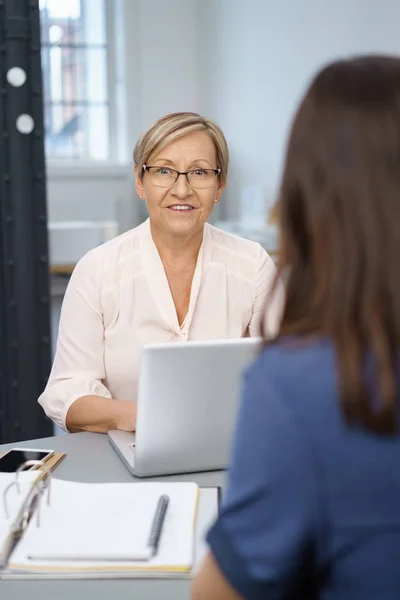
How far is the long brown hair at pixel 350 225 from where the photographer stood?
2.25 feet

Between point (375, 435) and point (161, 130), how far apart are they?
4.36ft

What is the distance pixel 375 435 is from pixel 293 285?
15 centimetres

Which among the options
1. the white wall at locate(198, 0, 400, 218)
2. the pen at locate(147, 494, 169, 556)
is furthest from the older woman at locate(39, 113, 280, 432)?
the white wall at locate(198, 0, 400, 218)

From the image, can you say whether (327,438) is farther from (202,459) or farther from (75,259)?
(75,259)

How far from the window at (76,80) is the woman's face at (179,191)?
16.9 ft

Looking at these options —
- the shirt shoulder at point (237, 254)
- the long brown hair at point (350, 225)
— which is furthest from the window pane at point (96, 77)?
the long brown hair at point (350, 225)

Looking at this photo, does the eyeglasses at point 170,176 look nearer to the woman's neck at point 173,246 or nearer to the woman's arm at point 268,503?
the woman's neck at point 173,246

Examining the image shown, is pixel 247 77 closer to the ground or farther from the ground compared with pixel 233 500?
farther from the ground

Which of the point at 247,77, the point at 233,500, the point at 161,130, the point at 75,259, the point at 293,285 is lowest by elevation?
the point at 75,259

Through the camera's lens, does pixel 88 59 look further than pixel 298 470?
Yes

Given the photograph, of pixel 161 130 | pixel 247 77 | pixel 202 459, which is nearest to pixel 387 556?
pixel 202 459

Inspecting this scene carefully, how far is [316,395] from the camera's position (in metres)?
0.69

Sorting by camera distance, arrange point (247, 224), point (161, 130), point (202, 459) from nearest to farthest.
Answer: point (202, 459), point (161, 130), point (247, 224)

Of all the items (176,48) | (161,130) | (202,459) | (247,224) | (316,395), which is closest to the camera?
Result: (316,395)
